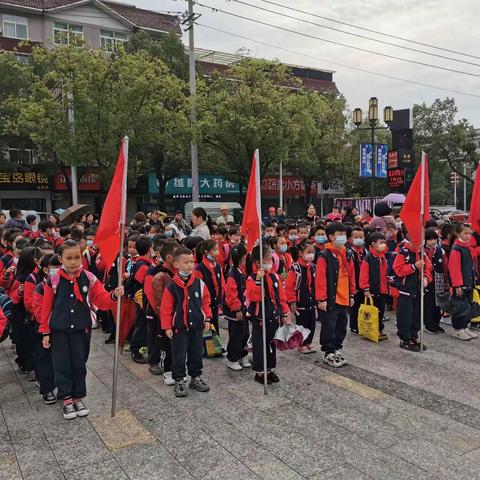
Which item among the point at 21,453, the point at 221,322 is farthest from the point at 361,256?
the point at 21,453

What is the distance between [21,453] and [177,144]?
19.2m

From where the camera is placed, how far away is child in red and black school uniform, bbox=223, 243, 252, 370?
5570mm

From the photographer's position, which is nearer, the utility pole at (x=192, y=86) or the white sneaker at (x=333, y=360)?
the white sneaker at (x=333, y=360)

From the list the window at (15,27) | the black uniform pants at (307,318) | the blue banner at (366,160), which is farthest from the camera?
the window at (15,27)

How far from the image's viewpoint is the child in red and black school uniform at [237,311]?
557 cm

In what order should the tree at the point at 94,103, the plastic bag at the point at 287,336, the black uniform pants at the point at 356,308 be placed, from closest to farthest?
the plastic bag at the point at 287,336 < the black uniform pants at the point at 356,308 < the tree at the point at 94,103

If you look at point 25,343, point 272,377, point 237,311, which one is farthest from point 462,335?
point 25,343

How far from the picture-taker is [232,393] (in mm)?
5047

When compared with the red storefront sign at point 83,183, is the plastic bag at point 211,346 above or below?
below

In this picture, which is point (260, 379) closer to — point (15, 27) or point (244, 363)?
point (244, 363)

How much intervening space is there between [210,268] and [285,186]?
2866 cm

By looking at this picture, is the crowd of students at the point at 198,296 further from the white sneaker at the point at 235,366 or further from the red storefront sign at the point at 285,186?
the red storefront sign at the point at 285,186

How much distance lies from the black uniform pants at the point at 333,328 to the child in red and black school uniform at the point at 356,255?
3.76ft

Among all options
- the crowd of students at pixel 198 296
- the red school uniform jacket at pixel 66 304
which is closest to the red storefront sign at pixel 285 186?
the crowd of students at pixel 198 296
